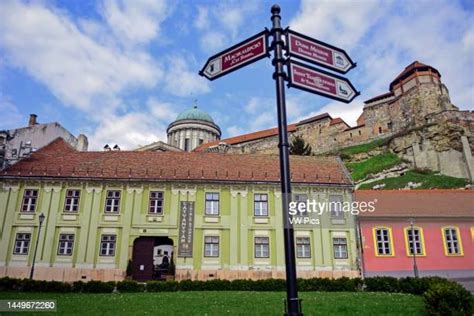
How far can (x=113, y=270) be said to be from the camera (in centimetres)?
2502

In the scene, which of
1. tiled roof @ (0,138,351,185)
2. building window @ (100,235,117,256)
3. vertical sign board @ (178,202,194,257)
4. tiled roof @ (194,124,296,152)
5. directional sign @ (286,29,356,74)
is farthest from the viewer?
tiled roof @ (194,124,296,152)

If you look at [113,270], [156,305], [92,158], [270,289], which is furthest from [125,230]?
[156,305]

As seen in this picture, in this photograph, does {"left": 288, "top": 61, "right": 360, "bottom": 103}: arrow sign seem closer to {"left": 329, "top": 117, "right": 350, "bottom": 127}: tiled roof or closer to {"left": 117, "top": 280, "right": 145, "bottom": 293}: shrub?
{"left": 117, "top": 280, "right": 145, "bottom": 293}: shrub

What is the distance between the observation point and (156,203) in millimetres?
26828

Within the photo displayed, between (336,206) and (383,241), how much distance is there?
472 centimetres

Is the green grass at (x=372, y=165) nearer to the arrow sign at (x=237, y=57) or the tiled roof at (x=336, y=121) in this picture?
the tiled roof at (x=336, y=121)

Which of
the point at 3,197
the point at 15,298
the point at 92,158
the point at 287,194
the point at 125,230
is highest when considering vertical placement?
the point at 92,158

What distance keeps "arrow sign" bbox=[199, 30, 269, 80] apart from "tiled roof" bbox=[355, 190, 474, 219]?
1002 inches

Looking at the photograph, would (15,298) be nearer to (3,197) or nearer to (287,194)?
(3,197)

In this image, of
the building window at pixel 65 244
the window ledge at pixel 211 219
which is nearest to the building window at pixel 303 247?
the window ledge at pixel 211 219

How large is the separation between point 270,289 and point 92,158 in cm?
1736

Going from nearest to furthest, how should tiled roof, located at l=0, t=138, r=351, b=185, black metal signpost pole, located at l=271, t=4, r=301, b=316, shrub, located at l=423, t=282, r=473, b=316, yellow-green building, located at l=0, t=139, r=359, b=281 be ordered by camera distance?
black metal signpost pole, located at l=271, t=4, r=301, b=316 < shrub, located at l=423, t=282, r=473, b=316 < yellow-green building, located at l=0, t=139, r=359, b=281 < tiled roof, located at l=0, t=138, r=351, b=185

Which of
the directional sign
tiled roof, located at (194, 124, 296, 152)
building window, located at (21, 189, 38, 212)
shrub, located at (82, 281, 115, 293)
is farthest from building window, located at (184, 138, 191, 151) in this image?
the directional sign

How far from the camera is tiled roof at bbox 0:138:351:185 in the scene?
2722cm
